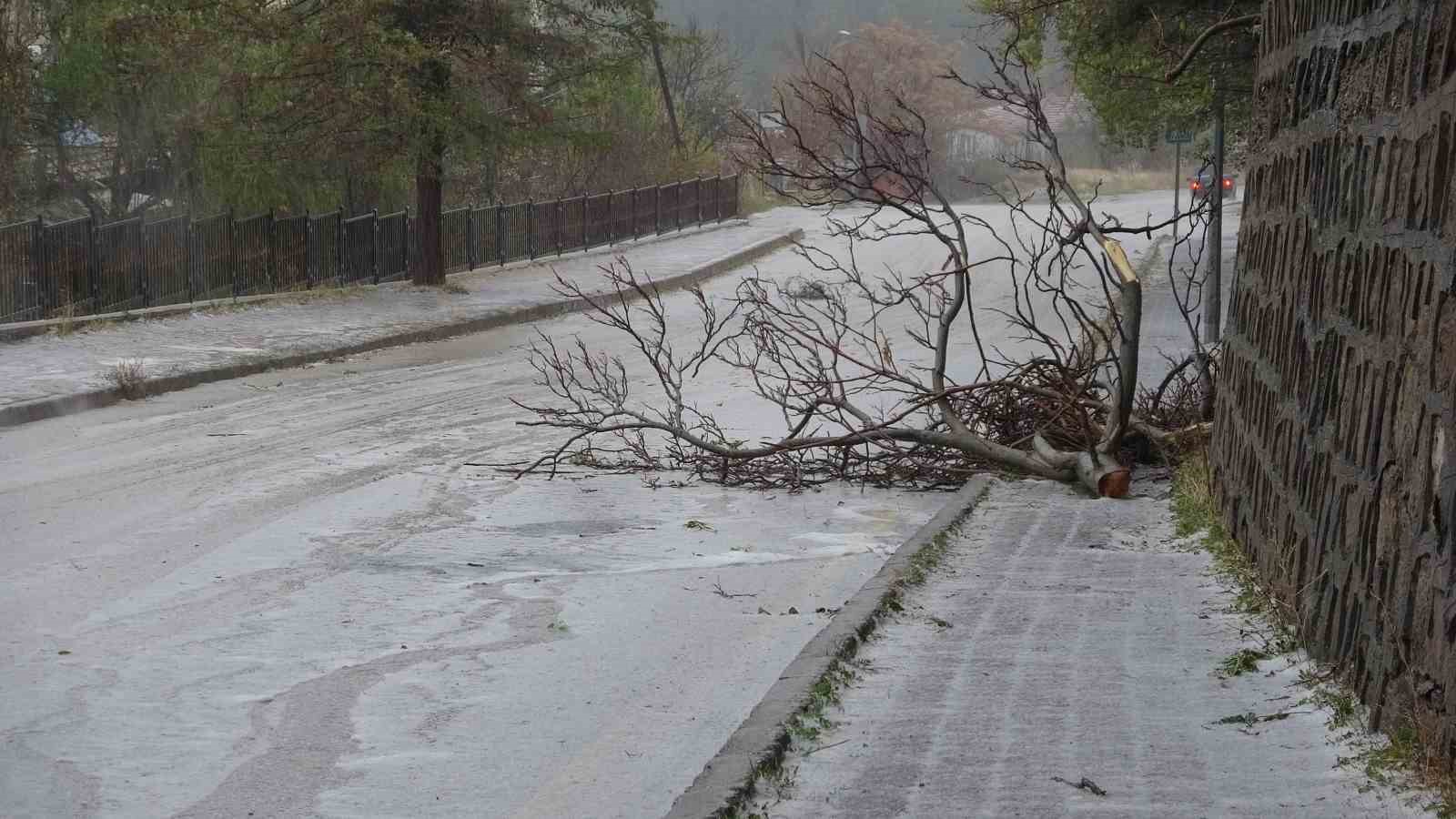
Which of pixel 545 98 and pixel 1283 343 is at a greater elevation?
pixel 545 98

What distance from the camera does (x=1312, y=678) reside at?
5617mm

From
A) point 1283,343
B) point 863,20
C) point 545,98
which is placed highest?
point 863,20

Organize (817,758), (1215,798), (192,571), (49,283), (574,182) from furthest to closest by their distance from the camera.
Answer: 1. (574,182)
2. (49,283)
3. (192,571)
4. (817,758)
5. (1215,798)

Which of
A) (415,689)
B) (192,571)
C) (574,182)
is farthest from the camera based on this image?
(574,182)

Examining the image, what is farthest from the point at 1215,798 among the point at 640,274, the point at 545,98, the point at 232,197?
the point at 232,197

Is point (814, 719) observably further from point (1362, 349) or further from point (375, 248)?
point (375, 248)

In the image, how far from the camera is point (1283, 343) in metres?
7.09

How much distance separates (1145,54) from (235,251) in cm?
1341

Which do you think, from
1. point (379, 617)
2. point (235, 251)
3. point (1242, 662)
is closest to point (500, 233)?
point (235, 251)

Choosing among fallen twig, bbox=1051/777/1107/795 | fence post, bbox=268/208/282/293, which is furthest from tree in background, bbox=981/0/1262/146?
fallen twig, bbox=1051/777/1107/795

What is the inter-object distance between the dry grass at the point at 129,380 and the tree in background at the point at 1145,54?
8.72 m

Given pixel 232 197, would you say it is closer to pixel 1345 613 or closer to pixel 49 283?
pixel 49 283

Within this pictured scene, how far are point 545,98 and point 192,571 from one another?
20496mm

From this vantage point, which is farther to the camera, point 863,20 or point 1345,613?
point 863,20
